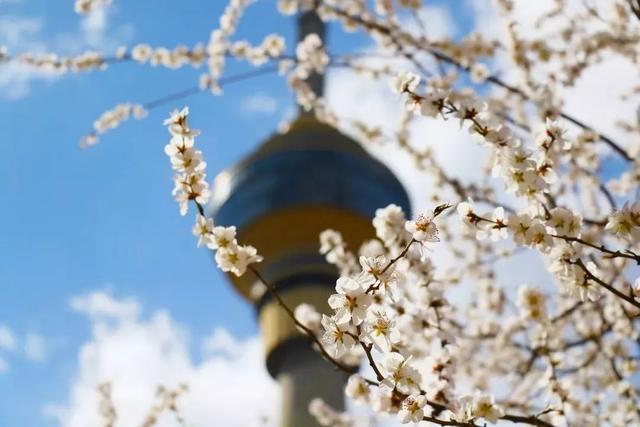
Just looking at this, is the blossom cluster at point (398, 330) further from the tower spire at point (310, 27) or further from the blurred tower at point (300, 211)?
the tower spire at point (310, 27)

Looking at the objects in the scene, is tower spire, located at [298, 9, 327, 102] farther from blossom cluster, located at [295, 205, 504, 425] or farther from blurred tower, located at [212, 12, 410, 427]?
blossom cluster, located at [295, 205, 504, 425]

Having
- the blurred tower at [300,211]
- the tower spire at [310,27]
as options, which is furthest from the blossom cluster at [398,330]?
the tower spire at [310,27]

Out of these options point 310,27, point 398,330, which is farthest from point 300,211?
point 398,330

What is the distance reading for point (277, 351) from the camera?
111 ft

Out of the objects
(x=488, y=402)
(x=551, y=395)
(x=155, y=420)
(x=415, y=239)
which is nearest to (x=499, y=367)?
(x=155, y=420)

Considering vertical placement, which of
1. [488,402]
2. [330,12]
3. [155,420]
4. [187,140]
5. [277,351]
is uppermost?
[277,351]

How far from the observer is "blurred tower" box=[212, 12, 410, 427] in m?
32.6

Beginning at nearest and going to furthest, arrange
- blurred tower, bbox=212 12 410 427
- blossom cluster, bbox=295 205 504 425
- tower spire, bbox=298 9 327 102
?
blossom cluster, bbox=295 205 504 425
blurred tower, bbox=212 12 410 427
tower spire, bbox=298 9 327 102

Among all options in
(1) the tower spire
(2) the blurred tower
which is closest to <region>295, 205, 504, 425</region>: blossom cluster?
(2) the blurred tower

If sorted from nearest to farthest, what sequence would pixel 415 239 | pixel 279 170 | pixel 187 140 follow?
pixel 415 239 < pixel 187 140 < pixel 279 170

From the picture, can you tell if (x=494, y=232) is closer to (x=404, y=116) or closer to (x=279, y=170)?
(x=404, y=116)

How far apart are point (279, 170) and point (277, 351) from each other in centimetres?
795

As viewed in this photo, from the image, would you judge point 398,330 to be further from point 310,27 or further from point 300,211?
point 310,27

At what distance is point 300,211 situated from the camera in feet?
109
